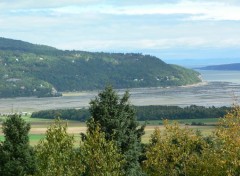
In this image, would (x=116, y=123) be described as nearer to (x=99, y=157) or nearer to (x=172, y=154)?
(x=172, y=154)

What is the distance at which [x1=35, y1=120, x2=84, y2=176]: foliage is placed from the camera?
28.5 m

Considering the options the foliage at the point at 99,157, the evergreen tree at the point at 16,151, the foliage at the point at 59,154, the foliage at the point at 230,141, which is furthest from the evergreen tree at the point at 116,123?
the foliage at the point at 230,141

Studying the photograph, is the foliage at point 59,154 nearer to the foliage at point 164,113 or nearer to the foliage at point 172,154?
the foliage at point 172,154

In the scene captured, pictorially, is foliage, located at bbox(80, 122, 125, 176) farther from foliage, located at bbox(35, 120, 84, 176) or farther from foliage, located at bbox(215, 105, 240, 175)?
foliage, located at bbox(215, 105, 240, 175)

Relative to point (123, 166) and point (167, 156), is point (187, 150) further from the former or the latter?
point (123, 166)

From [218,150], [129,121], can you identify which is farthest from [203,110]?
[218,150]

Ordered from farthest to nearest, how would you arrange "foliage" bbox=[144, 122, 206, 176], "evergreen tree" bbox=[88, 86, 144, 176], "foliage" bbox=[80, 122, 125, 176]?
1. "evergreen tree" bbox=[88, 86, 144, 176]
2. "foliage" bbox=[144, 122, 206, 176]
3. "foliage" bbox=[80, 122, 125, 176]

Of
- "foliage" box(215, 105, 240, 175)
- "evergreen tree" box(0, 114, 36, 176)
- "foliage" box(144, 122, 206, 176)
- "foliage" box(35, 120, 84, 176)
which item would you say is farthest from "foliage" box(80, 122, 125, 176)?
"evergreen tree" box(0, 114, 36, 176)

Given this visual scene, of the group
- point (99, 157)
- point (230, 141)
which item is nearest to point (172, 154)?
point (230, 141)

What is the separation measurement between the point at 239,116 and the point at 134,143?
11361 millimetres

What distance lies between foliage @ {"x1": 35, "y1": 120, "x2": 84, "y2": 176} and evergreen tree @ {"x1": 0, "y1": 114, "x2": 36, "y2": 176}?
5.17 m

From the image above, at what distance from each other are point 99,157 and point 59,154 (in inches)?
78.7

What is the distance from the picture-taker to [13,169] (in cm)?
3519

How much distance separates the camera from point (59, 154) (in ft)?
95.0
